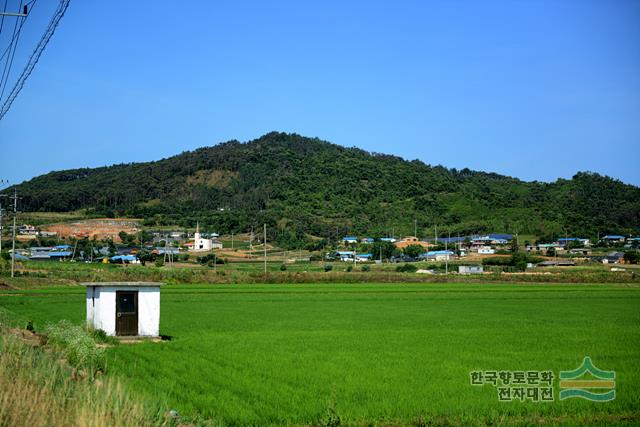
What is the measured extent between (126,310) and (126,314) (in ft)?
0.50

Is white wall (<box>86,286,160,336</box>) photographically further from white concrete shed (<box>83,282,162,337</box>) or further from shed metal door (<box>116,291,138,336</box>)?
shed metal door (<box>116,291,138,336</box>)

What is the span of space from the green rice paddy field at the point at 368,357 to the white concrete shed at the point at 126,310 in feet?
5.03

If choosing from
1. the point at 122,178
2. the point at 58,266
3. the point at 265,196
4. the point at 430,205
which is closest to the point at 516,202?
the point at 430,205

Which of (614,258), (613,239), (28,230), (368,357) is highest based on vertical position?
(28,230)

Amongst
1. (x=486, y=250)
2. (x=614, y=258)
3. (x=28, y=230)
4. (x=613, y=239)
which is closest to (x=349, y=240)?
(x=486, y=250)

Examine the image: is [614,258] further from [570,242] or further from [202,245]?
[202,245]

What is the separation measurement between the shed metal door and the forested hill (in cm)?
11432

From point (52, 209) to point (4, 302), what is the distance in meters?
135

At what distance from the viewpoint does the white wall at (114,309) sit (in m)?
27.0

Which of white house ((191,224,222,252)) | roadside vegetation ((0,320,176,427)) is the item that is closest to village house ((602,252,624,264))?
white house ((191,224,222,252))

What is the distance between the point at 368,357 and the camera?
21.4 m

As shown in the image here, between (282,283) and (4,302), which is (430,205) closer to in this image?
(282,283)

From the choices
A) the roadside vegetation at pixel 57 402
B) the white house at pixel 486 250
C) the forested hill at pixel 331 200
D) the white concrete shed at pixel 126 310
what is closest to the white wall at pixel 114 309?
the white concrete shed at pixel 126 310

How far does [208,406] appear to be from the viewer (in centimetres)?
1423
